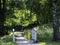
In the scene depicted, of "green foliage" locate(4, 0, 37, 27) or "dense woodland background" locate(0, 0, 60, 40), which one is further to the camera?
"green foliage" locate(4, 0, 37, 27)

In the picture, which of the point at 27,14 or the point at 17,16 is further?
the point at 17,16

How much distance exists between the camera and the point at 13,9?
72.7ft

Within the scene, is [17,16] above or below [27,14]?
below

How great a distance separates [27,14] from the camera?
74.8ft

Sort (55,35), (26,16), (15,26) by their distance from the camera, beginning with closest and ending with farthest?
Result: (55,35)
(26,16)
(15,26)

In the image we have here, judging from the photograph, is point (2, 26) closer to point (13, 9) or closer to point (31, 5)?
point (13, 9)

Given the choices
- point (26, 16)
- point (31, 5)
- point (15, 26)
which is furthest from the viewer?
point (15, 26)

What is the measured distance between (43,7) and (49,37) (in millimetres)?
2183

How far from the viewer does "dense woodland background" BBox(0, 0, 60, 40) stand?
55.5 ft

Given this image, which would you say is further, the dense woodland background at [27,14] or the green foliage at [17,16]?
the green foliage at [17,16]

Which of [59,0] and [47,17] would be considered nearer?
[59,0]

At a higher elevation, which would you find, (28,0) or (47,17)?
(28,0)

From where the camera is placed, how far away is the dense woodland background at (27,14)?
55.5ft

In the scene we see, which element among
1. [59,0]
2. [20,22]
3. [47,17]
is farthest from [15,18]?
[59,0]
